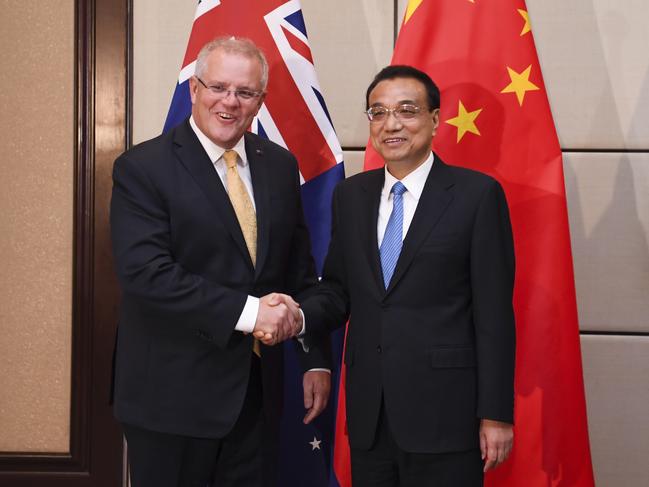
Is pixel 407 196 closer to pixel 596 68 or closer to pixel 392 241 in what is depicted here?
pixel 392 241

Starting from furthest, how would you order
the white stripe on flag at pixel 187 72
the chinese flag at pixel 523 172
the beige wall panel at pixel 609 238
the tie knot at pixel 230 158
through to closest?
the beige wall panel at pixel 609 238, the white stripe on flag at pixel 187 72, the chinese flag at pixel 523 172, the tie knot at pixel 230 158

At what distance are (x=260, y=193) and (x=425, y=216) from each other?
41 cm

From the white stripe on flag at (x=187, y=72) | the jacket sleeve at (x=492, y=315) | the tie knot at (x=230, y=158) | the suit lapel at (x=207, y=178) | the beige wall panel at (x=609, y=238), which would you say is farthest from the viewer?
the beige wall panel at (x=609, y=238)

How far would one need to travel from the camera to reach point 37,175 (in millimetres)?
2648

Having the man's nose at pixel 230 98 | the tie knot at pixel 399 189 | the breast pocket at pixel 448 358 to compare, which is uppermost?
the man's nose at pixel 230 98

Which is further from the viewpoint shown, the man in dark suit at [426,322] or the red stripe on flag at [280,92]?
the red stripe on flag at [280,92]

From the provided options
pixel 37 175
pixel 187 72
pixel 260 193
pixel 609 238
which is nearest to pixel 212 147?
pixel 260 193

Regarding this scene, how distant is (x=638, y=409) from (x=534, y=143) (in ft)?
3.70

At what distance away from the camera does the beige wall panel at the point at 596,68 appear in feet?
8.18

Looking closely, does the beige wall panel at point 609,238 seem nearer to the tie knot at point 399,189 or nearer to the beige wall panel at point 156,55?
the tie knot at point 399,189

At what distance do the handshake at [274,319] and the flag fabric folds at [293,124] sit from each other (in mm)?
575

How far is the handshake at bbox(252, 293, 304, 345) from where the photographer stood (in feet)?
5.08

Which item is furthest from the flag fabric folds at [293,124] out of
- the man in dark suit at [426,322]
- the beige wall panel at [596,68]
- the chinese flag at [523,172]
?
the beige wall panel at [596,68]

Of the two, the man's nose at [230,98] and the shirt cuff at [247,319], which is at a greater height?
the man's nose at [230,98]
